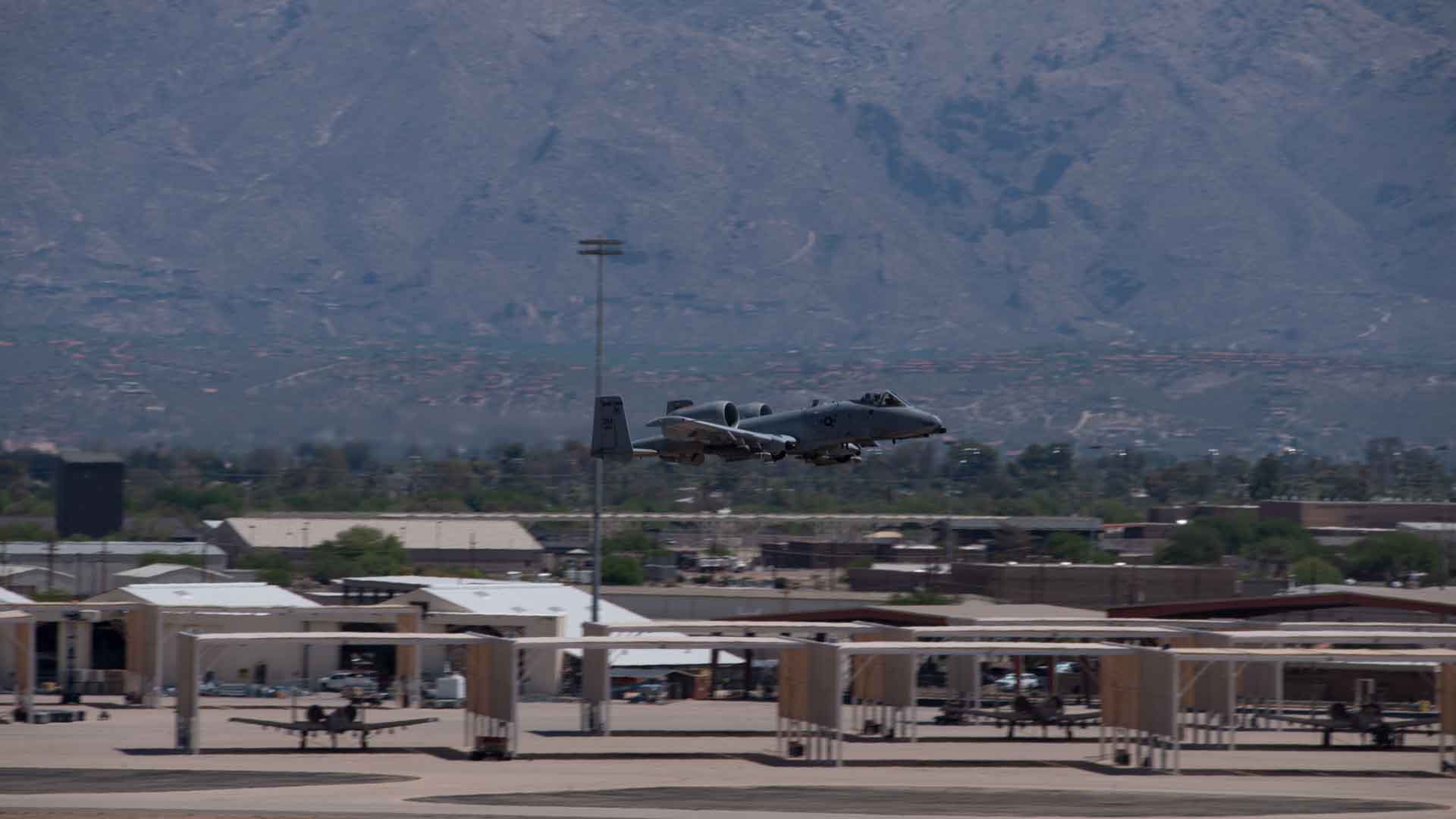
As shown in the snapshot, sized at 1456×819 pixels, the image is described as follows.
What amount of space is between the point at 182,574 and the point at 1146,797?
64.2 m

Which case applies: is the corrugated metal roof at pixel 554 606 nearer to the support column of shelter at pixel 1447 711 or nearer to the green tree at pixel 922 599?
the green tree at pixel 922 599

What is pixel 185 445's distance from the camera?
163 m

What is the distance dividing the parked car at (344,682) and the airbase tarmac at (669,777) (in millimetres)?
13662

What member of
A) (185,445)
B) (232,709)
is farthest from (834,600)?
(185,445)

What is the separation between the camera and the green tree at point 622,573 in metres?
125

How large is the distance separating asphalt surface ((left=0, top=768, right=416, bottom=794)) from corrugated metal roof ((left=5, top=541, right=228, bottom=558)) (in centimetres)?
6374

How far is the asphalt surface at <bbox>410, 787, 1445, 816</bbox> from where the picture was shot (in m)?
46.2

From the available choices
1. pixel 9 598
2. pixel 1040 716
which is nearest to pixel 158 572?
pixel 9 598

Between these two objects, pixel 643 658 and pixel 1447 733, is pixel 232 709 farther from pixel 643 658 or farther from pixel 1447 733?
pixel 1447 733

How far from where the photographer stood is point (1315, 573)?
131 meters

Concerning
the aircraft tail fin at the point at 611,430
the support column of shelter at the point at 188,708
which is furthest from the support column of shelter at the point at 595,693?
the support column of shelter at the point at 188,708

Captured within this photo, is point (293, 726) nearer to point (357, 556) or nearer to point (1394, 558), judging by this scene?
point (357, 556)

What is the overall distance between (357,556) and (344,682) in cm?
4450

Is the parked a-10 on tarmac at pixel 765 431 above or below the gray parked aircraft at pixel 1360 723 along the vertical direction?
above
